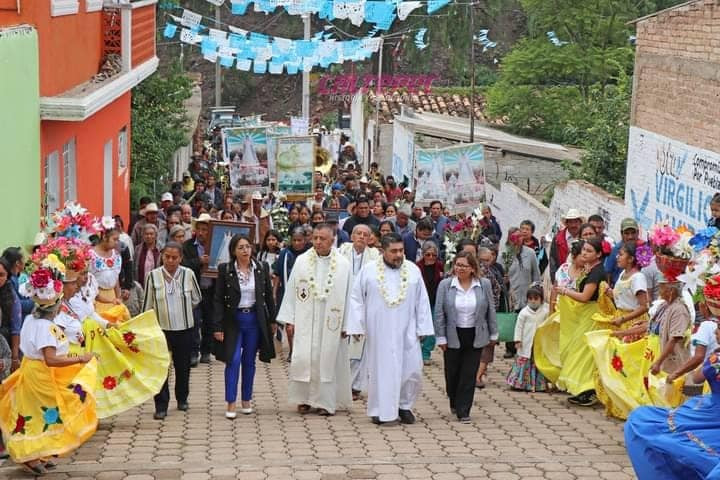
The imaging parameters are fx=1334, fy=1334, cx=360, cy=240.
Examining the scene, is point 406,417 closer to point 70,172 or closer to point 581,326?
point 581,326

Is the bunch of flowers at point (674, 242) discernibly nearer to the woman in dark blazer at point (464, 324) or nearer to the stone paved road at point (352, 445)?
the stone paved road at point (352, 445)

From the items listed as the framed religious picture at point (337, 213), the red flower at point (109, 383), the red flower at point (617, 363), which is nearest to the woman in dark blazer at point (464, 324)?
the red flower at point (617, 363)

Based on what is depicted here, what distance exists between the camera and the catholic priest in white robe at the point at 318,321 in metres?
11.6

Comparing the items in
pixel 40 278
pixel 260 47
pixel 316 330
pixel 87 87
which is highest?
pixel 260 47

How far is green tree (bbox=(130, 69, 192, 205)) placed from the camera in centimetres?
2598

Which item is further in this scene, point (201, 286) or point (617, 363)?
point (201, 286)

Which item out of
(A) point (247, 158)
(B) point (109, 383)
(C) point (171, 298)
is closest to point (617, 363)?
(C) point (171, 298)

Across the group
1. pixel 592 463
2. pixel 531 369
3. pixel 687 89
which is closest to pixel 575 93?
pixel 687 89

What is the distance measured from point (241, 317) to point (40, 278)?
272 centimetres

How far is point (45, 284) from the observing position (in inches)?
354

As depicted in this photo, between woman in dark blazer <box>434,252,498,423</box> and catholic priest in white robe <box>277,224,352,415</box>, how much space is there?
888mm

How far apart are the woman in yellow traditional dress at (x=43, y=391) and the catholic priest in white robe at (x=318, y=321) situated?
280 centimetres

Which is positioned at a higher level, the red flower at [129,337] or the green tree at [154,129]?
the green tree at [154,129]

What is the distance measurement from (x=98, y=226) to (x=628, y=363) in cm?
510
